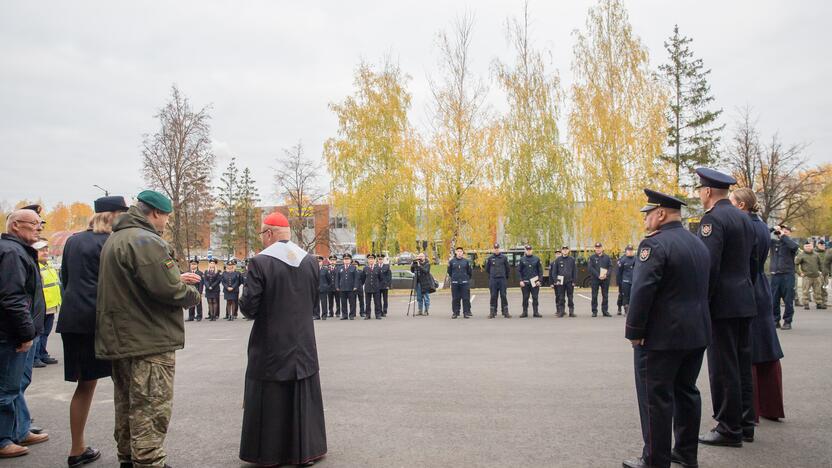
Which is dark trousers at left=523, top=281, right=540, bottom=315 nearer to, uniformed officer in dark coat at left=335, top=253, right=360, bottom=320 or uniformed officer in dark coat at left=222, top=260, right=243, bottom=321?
uniformed officer in dark coat at left=335, top=253, right=360, bottom=320

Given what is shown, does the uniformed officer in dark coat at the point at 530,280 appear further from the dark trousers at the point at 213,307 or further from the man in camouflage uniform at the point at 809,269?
the dark trousers at the point at 213,307

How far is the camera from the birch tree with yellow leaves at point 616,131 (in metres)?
27.2

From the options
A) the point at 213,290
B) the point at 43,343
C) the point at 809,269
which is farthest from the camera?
the point at 213,290

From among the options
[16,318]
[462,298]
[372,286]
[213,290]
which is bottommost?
[462,298]

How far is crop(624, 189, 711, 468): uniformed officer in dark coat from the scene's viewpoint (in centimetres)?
407

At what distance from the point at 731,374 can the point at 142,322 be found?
16.5 feet

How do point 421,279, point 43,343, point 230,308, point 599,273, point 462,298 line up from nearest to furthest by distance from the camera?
point 43,343, point 462,298, point 599,273, point 421,279, point 230,308

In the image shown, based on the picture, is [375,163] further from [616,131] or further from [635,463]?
[635,463]

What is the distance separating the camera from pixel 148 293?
161 inches

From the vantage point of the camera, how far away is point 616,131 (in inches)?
1080

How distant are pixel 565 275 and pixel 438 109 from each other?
50.0 feet

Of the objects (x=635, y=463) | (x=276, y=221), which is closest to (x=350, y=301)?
(x=276, y=221)

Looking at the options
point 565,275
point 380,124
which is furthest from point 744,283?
point 380,124

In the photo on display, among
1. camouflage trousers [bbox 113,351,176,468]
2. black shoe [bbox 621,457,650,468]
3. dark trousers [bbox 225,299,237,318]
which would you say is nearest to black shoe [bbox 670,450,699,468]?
black shoe [bbox 621,457,650,468]
